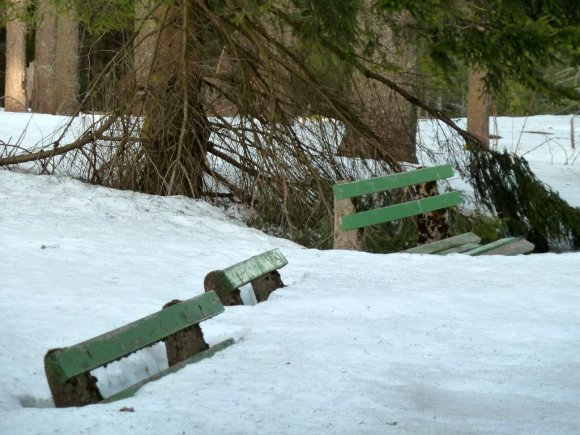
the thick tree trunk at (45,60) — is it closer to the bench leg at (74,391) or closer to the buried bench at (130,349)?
the buried bench at (130,349)

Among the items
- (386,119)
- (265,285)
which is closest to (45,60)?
(386,119)

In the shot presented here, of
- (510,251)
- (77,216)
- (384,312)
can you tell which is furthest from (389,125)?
(384,312)

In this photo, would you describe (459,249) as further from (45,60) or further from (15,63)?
(15,63)

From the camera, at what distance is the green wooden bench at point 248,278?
626 centimetres

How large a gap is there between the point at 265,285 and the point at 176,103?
4.29m

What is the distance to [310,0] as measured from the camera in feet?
25.8

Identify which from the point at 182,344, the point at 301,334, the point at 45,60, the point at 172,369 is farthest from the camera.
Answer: the point at 45,60

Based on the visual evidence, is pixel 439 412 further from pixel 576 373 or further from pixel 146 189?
pixel 146 189

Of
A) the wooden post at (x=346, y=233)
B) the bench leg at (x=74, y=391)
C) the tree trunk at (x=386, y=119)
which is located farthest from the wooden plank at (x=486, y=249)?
the bench leg at (x=74, y=391)

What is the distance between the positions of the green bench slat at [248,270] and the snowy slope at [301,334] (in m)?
0.17

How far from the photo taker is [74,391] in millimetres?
4348

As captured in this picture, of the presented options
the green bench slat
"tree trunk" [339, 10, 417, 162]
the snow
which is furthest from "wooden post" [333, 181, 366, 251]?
"tree trunk" [339, 10, 417, 162]

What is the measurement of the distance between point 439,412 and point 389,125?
7.05 metres

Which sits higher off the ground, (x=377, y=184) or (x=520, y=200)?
(x=377, y=184)
